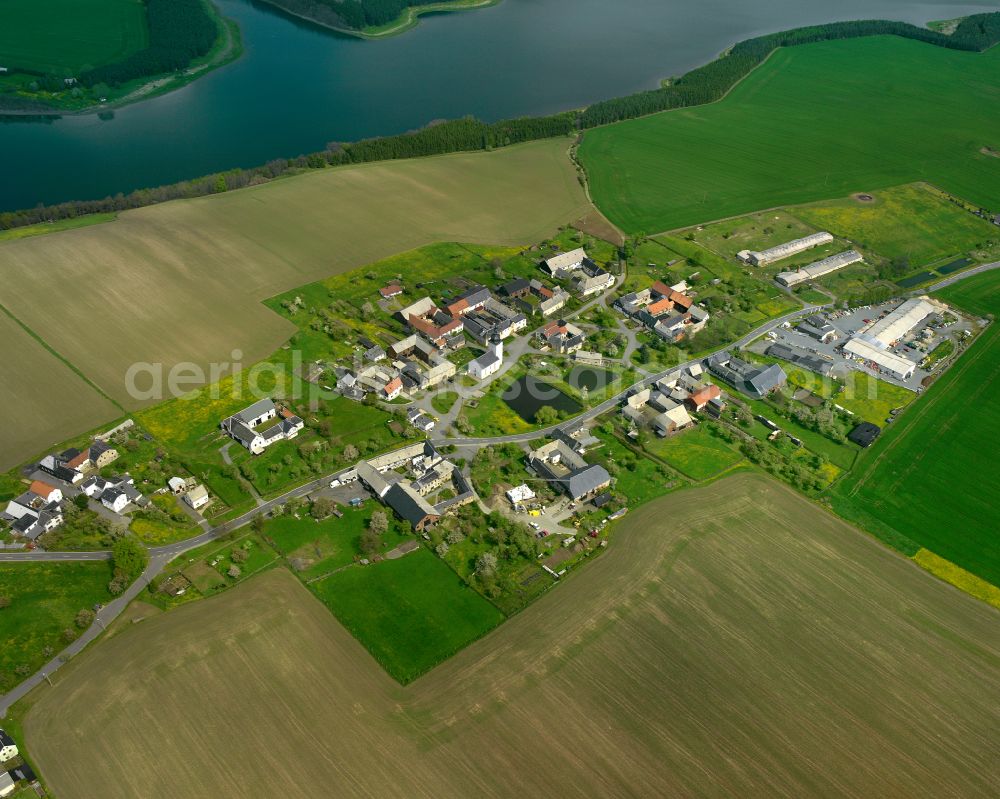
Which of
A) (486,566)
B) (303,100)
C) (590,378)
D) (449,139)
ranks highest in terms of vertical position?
(449,139)

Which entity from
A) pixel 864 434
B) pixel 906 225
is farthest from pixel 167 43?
pixel 864 434

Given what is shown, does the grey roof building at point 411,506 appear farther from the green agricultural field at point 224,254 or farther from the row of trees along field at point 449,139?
the row of trees along field at point 449,139

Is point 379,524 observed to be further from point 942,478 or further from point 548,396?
point 942,478

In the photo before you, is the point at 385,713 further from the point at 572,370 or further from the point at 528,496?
the point at 572,370

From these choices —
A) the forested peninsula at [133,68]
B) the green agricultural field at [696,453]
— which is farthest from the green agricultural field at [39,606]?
the forested peninsula at [133,68]

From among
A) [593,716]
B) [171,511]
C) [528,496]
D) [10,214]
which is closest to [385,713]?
[593,716]

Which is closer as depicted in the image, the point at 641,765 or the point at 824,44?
the point at 641,765
